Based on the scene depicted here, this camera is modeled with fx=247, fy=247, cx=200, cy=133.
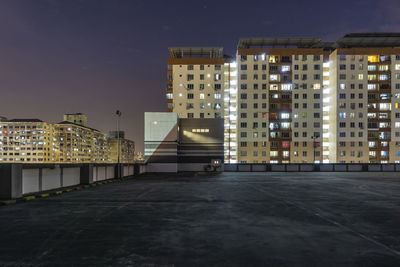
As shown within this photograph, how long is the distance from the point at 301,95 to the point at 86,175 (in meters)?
74.1

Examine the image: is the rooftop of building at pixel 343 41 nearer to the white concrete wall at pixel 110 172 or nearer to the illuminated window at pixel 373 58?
the illuminated window at pixel 373 58

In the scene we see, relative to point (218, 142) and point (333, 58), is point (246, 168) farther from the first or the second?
point (333, 58)

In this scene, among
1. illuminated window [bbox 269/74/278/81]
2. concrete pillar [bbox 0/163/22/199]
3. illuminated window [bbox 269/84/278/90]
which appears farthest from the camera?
illuminated window [bbox 269/84/278/90]

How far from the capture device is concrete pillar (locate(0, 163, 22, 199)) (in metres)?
14.7

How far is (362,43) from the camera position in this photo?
269 feet

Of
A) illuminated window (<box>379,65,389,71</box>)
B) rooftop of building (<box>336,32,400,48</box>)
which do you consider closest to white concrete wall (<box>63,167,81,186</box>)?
rooftop of building (<box>336,32,400,48</box>)

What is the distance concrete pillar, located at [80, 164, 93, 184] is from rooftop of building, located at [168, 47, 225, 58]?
206 feet

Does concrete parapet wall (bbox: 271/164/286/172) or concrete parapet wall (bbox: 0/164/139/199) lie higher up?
concrete parapet wall (bbox: 0/164/139/199)

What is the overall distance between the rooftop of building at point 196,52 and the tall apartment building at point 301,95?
322 millimetres

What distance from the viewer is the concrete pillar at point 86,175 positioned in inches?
926

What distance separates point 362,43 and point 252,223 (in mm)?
95080

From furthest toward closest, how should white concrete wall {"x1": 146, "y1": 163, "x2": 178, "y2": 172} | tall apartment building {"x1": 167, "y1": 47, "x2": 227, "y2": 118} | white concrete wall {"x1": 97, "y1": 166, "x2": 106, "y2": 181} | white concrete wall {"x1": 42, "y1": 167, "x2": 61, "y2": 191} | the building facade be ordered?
the building facade < tall apartment building {"x1": 167, "y1": 47, "x2": 227, "y2": 118} < white concrete wall {"x1": 146, "y1": 163, "x2": 178, "y2": 172} < white concrete wall {"x1": 97, "y1": 166, "x2": 106, "y2": 181} < white concrete wall {"x1": 42, "y1": 167, "x2": 61, "y2": 191}

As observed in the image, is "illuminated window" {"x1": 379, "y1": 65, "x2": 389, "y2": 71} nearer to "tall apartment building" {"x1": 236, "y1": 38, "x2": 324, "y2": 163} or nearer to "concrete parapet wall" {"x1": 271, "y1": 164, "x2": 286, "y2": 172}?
"tall apartment building" {"x1": 236, "y1": 38, "x2": 324, "y2": 163}

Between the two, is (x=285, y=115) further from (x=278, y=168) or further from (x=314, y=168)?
(x=278, y=168)
